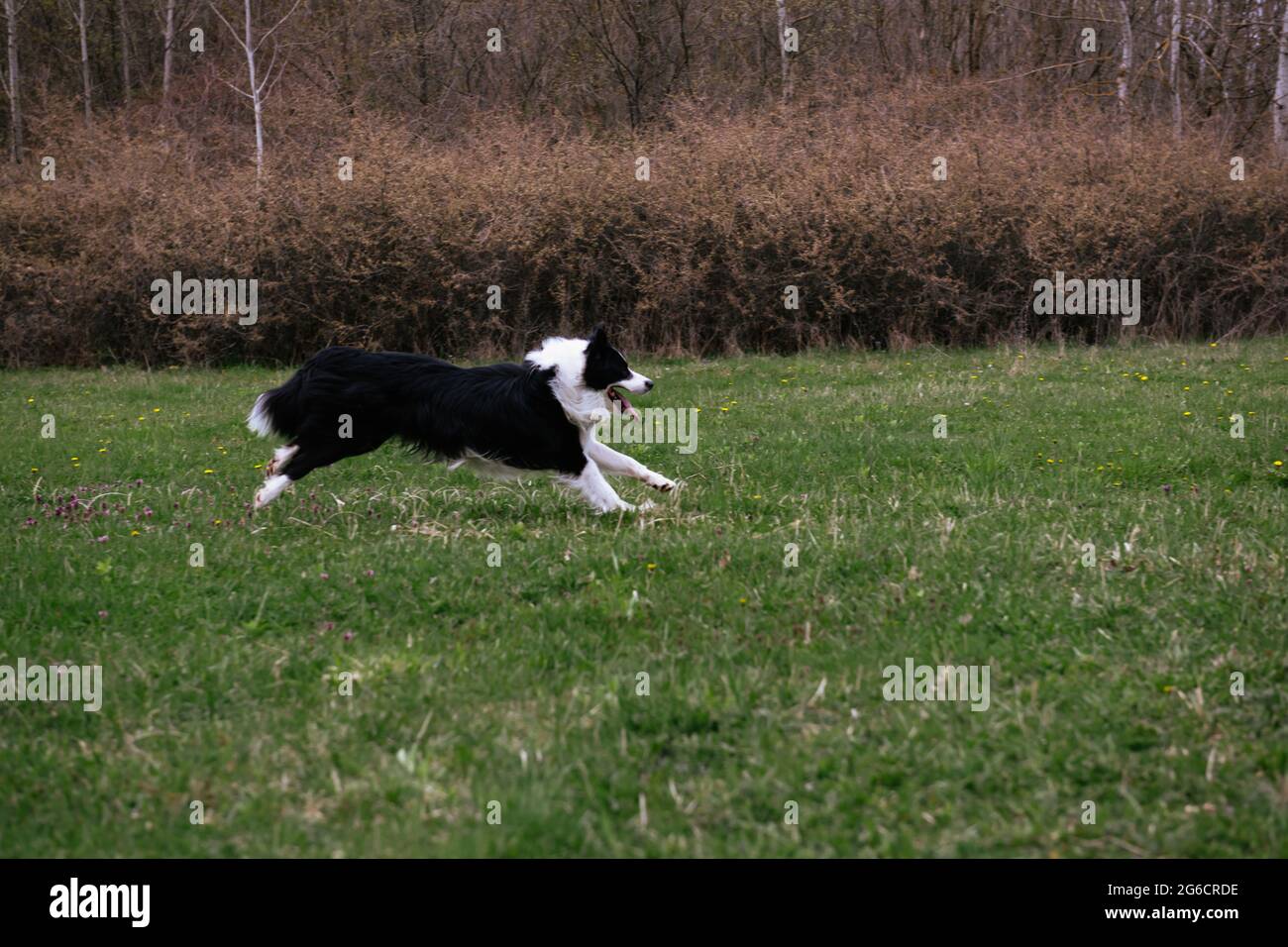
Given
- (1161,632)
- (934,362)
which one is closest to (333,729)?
(1161,632)

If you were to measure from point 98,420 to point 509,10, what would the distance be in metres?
18.9

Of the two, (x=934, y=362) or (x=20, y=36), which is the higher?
(x=20, y=36)

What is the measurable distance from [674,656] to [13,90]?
28157 millimetres

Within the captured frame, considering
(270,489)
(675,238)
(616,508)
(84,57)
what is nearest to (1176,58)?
(675,238)

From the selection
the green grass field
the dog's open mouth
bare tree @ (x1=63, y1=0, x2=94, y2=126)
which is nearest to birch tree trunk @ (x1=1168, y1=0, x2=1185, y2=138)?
the green grass field

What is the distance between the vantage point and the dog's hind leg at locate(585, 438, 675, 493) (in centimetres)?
762

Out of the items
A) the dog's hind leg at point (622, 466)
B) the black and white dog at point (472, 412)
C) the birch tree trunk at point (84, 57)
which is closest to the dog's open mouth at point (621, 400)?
the black and white dog at point (472, 412)

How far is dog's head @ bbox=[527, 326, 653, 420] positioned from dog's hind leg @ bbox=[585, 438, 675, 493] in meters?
0.25

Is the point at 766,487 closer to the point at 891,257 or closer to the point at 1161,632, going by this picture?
the point at 1161,632

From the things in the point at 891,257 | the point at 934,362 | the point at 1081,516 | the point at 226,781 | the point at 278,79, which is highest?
the point at 278,79

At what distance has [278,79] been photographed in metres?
26.8

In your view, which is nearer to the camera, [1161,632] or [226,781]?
[226,781]

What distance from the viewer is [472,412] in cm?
739

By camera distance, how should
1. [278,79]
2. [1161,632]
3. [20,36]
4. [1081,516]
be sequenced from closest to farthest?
[1161,632] < [1081,516] < [278,79] < [20,36]
